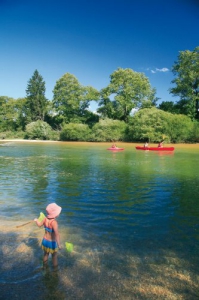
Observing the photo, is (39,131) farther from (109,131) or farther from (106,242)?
(106,242)

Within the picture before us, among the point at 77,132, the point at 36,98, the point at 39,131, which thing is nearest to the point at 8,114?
the point at 36,98

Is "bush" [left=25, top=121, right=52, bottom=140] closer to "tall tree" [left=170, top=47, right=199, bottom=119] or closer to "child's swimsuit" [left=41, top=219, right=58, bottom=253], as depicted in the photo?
"tall tree" [left=170, top=47, right=199, bottom=119]

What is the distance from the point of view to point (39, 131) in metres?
82.8

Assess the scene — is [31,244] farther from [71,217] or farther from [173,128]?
[173,128]

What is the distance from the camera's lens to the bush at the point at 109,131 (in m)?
71.2

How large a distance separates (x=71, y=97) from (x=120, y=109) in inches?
666

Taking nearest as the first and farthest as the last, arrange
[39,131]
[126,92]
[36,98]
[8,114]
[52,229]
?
[52,229] < [126,92] < [39,131] < [36,98] < [8,114]

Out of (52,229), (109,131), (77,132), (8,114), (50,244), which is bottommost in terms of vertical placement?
(50,244)

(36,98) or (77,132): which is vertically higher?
(36,98)

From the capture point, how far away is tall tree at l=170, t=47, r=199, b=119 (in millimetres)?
67675

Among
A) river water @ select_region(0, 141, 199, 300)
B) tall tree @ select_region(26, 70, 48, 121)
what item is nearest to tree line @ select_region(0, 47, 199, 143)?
tall tree @ select_region(26, 70, 48, 121)

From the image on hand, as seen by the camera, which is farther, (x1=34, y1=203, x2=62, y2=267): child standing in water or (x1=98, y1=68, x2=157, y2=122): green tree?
(x1=98, y1=68, x2=157, y2=122): green tree

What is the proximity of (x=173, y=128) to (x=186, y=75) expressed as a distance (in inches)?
652

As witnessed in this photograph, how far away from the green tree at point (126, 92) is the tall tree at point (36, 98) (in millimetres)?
26358
